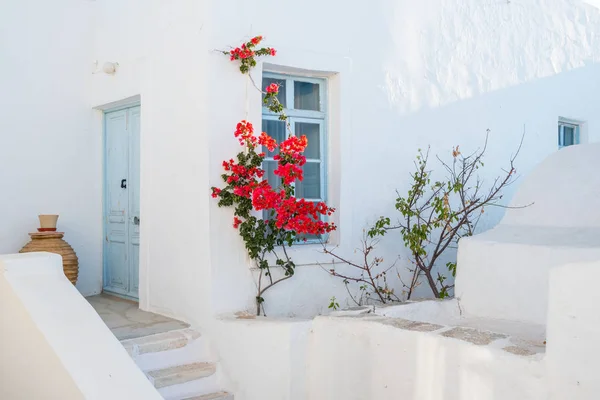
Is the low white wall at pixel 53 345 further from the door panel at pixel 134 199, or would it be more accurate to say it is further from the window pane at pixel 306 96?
the window pane at pixel 306 96

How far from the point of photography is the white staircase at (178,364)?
466 cm

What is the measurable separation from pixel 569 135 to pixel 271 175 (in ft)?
17.1

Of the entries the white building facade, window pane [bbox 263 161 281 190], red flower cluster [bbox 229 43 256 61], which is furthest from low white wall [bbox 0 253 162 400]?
red flower cluster [bbox 229 43 256 61]

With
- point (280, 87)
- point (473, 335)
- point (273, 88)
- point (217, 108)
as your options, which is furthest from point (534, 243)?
point (217, 108)

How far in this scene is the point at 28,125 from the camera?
20.6ft

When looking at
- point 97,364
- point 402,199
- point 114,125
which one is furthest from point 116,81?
point 97,364

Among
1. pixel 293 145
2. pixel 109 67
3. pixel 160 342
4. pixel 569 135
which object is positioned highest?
pixel 109 67

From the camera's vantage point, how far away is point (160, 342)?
4.84 m

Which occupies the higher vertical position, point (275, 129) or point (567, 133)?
point (567, 133)

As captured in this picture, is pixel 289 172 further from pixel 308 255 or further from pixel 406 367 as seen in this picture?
pixel 406 367

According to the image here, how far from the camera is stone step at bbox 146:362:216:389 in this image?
4.60 m

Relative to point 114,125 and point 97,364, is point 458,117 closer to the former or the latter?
point 114,125

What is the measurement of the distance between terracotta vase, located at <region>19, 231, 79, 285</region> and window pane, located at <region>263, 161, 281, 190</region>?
2147 mm

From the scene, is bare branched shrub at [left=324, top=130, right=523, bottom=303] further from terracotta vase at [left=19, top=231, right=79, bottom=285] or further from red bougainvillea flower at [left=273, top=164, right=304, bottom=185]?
terracotta vase at [left=19, top=231, right=79, bottom=285]
